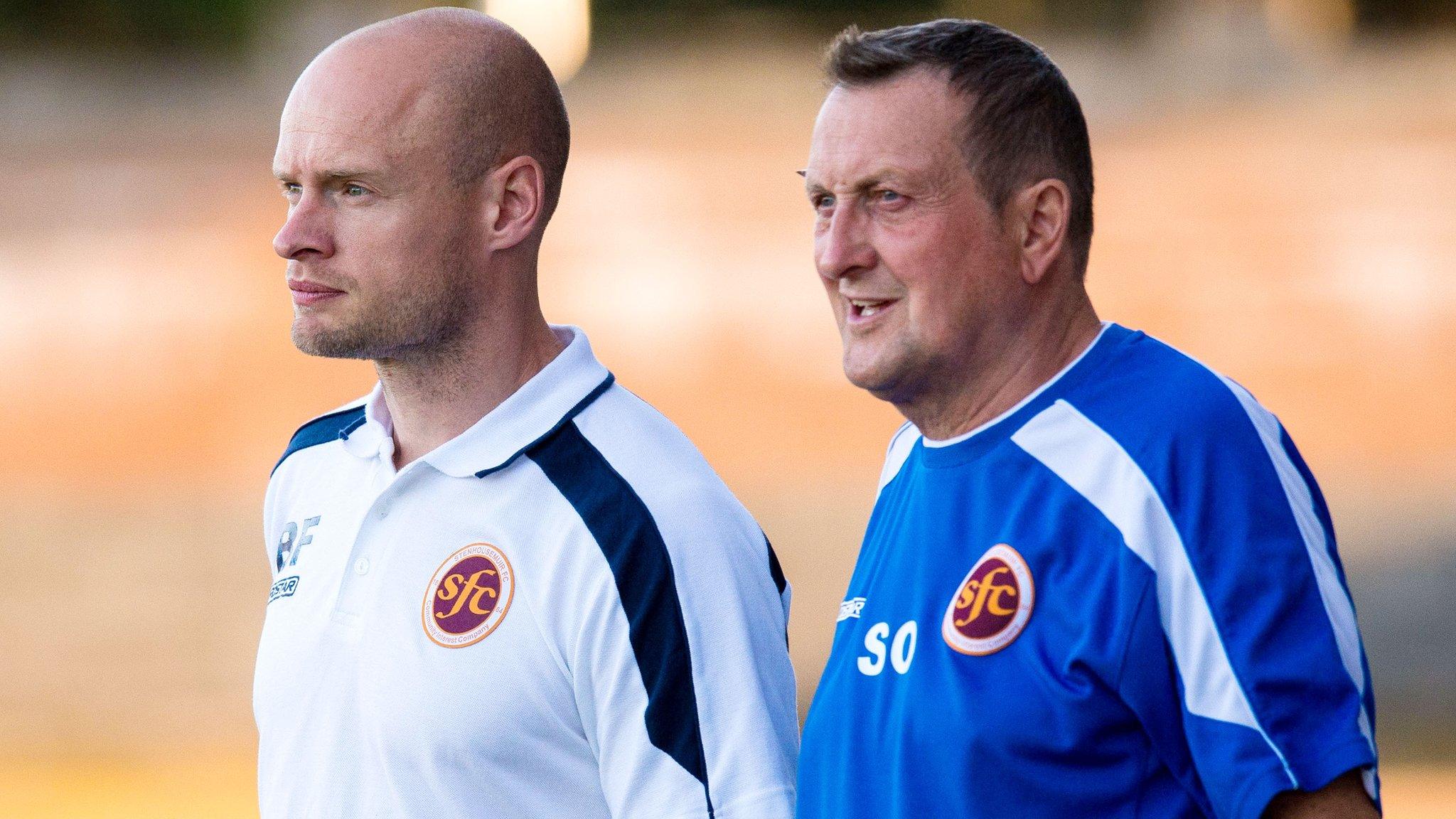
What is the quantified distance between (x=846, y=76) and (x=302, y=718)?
0.97 meters

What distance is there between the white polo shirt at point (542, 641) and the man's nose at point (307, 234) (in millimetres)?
285

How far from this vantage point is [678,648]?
169cm

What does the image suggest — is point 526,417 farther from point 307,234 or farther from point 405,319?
point 307,234

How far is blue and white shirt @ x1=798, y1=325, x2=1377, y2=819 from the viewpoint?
1250 mm

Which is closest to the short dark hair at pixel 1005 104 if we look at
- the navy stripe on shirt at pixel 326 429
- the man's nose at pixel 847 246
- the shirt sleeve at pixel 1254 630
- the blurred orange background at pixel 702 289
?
the man's nose at pixel 847 246

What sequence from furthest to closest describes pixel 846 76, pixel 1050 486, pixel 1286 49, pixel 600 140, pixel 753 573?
pixel 600 140 < pixel 1286 49 < pixel 753 573 < pixel 846 76 < pixel 1050 486

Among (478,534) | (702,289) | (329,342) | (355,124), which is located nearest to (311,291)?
(329,342)

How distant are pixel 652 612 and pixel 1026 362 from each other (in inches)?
19.4

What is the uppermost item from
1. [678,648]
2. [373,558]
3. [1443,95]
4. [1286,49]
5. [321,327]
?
[1286,49]

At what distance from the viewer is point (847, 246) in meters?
1.56

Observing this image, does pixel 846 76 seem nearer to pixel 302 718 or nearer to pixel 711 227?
pixel 302 718

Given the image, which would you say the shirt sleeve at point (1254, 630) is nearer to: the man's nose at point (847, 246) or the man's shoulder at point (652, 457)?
the man's nose at point (847, 246)

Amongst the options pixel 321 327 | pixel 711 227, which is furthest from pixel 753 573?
pixel 711 227

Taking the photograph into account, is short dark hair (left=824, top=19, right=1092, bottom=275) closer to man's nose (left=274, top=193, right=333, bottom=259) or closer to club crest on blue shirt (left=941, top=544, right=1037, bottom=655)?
club crest on blue shirt (left=941, top=544, right=1037, bottom=655)
